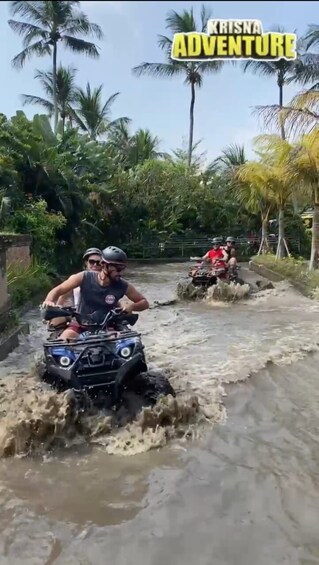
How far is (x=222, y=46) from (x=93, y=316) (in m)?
17.8

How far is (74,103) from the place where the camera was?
3466 centimetres

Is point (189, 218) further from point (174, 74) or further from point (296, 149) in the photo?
point (296, 149)

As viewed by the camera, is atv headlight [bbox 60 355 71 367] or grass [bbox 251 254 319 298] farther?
grass [bbox 251 254 319 298]

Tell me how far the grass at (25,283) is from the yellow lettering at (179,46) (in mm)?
16711

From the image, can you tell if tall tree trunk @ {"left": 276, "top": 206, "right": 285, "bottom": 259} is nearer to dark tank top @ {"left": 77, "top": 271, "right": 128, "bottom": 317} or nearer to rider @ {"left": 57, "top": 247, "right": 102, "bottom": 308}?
rider @ {"left": 57, "top": 247, "right": 102, "bottom": 308}

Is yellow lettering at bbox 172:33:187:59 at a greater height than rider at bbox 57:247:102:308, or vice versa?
yellow lettering at bbox 172:33:187:59

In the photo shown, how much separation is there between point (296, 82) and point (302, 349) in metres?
22.8

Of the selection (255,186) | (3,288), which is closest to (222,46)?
(255,186)

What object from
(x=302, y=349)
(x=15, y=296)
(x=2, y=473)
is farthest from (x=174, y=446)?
(x=15, y=296)

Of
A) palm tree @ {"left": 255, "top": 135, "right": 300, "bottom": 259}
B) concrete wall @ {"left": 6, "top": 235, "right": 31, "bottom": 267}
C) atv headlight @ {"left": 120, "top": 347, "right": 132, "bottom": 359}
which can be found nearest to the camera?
atv headlight @ {"left": 120, "top": 347, "right": 132, "bottom": 359}

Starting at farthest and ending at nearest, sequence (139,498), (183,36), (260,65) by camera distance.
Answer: (260,65), (183,36), (139,498)

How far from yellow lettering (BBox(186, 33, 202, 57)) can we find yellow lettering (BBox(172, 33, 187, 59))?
32 centimetres

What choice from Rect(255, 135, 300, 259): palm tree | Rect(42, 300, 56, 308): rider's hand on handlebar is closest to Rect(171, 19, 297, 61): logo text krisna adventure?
Rect(255, 135, 300, 259): palm tree

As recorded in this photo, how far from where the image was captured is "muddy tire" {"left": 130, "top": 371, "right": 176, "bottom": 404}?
17.3ft
